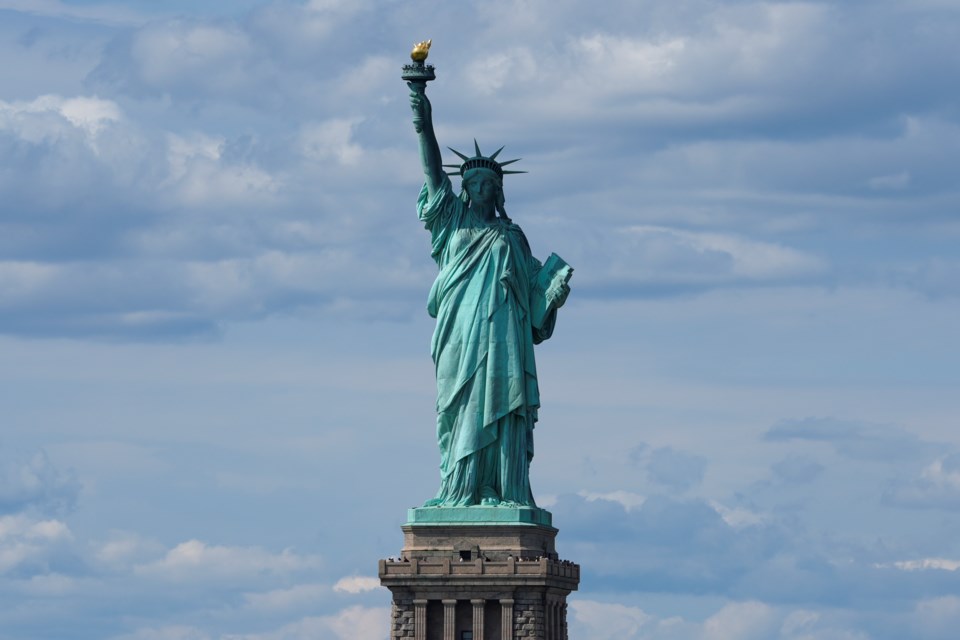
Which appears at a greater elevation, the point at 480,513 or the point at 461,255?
the point at 461,255

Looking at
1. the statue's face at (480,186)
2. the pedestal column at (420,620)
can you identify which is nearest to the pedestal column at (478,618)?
the pedestal column at (420,620)

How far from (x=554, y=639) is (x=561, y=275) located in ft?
37.3

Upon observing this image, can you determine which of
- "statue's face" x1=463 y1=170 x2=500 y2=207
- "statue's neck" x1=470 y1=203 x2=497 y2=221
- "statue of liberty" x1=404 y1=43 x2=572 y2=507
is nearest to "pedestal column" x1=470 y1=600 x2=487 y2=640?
"statue of liberty" x1=404 y1=43 x2=572 y2=507

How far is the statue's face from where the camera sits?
118938mm

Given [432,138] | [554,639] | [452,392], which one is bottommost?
[554,639]

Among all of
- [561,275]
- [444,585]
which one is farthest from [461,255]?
[444,585]

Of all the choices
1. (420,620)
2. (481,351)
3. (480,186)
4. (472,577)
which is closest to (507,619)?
(472,577)

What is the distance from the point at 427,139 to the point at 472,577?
1382cm

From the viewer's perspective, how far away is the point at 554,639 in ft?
385

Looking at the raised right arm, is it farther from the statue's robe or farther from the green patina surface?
the green patina surface

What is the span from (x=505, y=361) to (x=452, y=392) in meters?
1.91

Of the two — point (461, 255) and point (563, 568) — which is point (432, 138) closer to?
point (461, 255)

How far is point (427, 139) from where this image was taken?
11850 centimetres

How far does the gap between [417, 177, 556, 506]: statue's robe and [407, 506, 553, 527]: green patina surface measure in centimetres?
Result: 44
